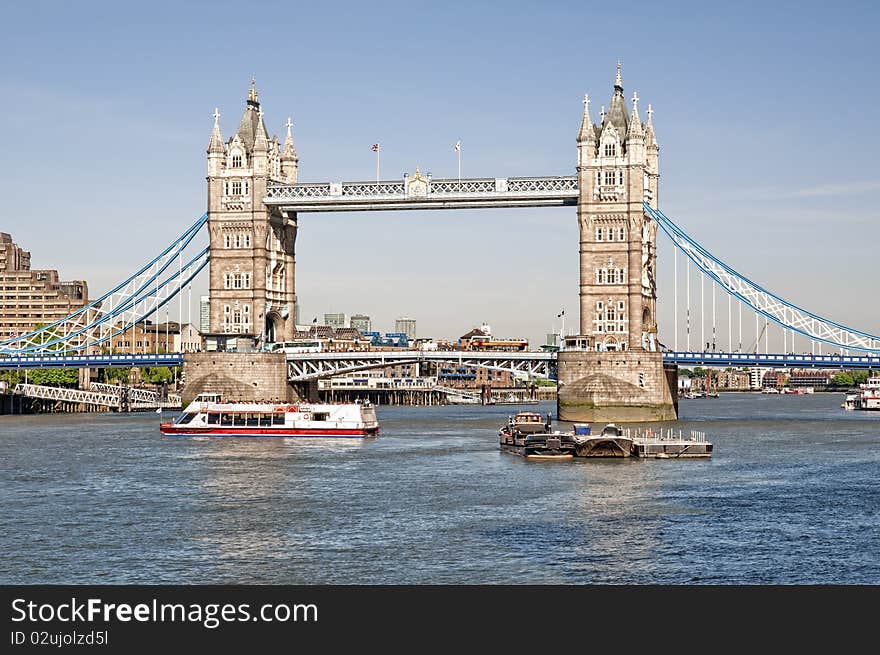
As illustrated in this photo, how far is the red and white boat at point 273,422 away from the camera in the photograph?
10800cm

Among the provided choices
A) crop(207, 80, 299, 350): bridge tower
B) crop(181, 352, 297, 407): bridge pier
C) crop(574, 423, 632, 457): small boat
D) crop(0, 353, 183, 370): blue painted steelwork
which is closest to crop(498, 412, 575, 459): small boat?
crop(574, 423, 632, 457): small boat

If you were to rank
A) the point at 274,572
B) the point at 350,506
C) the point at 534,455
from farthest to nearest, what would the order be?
the point at 534,455 < the point at 350,506 < the point at 274,572

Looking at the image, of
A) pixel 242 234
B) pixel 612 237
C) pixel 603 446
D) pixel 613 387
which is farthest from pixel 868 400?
pixel 603 446

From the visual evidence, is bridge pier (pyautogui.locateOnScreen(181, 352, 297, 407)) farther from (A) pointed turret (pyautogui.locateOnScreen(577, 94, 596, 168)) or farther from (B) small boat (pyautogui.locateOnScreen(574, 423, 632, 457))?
(B) small boat (pyautogui.locateOnScreen(574, 423, 632, 457))

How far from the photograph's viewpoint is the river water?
150 feet

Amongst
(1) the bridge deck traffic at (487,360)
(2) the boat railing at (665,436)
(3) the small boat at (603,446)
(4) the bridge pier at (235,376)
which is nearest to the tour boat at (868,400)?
(1) the bridge deck traffic at (487,360)

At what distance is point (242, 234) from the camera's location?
135 m

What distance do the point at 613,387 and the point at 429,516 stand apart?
207 feet
